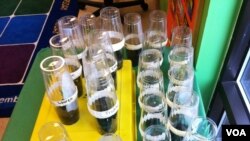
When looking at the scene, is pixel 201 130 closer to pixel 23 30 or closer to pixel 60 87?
pixel 60 87

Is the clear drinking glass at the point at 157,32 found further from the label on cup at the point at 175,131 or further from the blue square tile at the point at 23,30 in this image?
the blue square tile at the point at 23,30

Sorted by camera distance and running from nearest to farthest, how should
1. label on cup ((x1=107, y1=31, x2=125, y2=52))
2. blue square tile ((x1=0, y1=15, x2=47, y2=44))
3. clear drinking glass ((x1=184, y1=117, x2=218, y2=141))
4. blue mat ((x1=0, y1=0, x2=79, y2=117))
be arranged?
clear drinking glass ((x1=184, y1=117, x2=218, y2=141)) < label on cup ((x1=107, y1=31, x2=125, y2=52)) < blue mat ((x1=0, y1=0, x2=79, y2=117)) < blue square tile ((x1=0, y1=15, x2=47, y2=44))

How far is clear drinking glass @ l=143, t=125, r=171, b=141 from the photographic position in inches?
28.3

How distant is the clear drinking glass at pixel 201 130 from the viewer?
0.70 meters

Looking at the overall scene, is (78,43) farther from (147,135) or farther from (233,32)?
(233,32)

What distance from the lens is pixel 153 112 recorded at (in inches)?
30.9

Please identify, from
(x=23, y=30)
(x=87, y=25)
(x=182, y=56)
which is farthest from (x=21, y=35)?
(x=182, y=56)

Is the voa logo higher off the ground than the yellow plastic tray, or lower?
lower

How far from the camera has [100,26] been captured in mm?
984

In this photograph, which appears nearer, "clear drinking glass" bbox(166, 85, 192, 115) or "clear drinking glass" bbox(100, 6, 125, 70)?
"clear drinking glass" bbox(166, 85, 192, 115)


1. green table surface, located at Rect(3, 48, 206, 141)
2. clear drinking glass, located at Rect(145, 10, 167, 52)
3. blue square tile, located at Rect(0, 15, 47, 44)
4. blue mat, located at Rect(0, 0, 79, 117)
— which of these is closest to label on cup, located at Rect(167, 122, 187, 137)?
green table surface, located at Rect(3, 48, 206, 141)

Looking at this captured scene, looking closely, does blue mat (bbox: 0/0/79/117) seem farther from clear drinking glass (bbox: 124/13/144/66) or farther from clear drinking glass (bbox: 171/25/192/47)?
clear drinking glass (bbox: 171/25/192/47)

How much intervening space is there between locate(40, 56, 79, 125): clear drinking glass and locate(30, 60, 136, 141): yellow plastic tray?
43 millimetres

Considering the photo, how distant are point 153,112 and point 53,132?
289 millimetres
